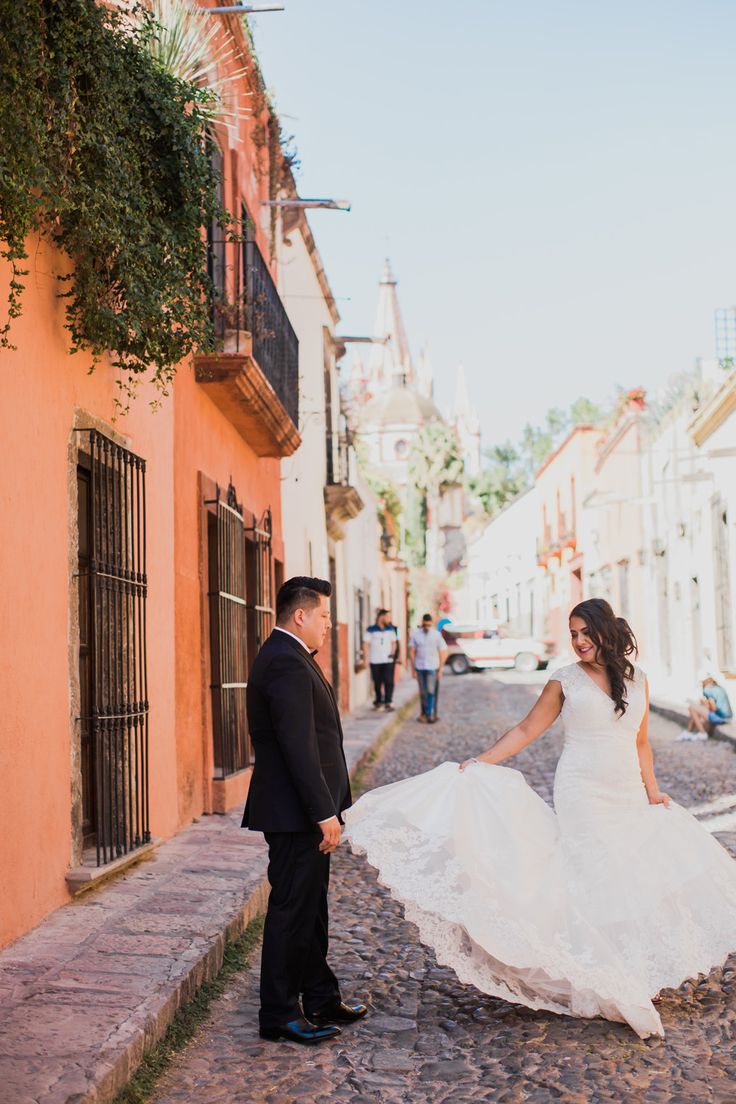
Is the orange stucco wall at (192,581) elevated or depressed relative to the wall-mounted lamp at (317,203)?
depressed

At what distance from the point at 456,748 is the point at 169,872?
9365 mm

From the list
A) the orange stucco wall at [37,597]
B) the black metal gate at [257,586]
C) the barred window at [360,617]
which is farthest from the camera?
the barred window at [360,617]

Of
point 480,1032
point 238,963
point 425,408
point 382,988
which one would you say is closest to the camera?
point 480,1032

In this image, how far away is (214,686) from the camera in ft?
33.2

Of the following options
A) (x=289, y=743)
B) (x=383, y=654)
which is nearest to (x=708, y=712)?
(x=383, y=654)

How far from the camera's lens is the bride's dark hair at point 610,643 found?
508cm

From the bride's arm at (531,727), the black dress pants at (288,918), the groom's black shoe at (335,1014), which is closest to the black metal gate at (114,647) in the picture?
the groom's black shoe at (335,1014)

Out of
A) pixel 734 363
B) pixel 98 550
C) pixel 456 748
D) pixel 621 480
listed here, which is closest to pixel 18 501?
pixel 98 550

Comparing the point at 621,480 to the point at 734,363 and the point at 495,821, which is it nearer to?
the point at 734,363

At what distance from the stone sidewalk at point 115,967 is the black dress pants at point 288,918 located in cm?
37

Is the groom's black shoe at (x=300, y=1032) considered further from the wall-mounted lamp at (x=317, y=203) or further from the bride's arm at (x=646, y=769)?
the wall-mounted lamp at (x=317, y=203)

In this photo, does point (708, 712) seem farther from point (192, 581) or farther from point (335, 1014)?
point (335, 1014)

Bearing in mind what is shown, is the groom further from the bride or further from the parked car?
the parked car

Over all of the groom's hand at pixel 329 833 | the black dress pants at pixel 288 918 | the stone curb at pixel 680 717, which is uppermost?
the groom's hand at pixel 329 833
